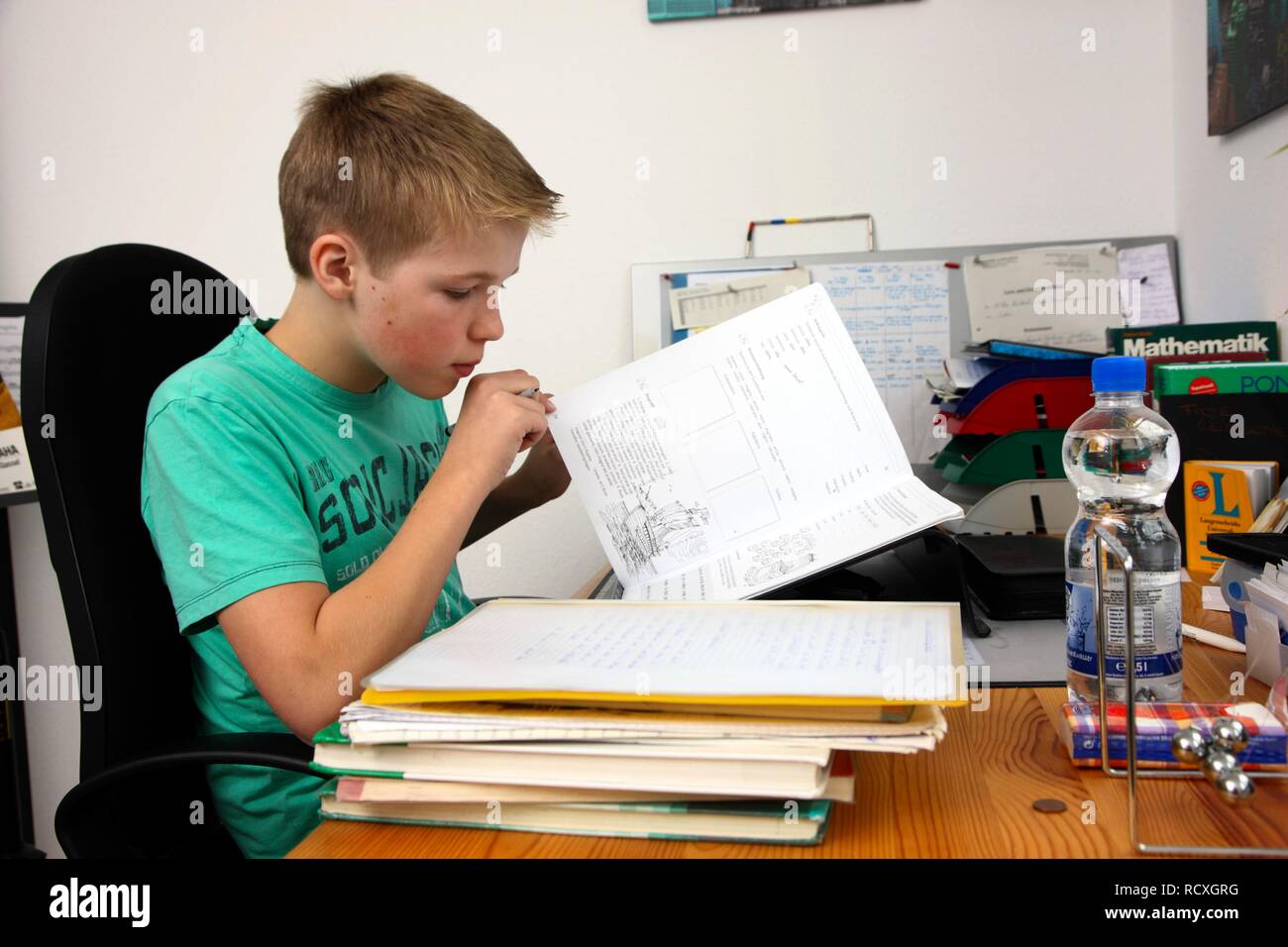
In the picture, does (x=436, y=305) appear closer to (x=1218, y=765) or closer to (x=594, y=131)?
(x=1218, y=765)

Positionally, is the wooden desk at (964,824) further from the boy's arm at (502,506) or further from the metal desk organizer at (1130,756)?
the boy's arm at (502,506)

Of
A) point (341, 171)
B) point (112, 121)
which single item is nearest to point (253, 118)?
point (112, 121)

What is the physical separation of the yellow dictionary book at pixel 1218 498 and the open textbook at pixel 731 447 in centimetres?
38

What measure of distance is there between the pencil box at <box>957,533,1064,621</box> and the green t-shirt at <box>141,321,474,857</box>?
0.52 metres

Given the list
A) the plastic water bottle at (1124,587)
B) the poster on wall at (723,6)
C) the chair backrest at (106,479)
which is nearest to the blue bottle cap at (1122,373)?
the plastic water bottle at (1124,587)

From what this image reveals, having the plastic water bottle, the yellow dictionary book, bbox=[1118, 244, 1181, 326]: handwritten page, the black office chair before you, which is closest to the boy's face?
the black office chair

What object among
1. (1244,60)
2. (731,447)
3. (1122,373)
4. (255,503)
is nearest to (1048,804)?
(1122,373)

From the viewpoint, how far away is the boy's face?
0.84m

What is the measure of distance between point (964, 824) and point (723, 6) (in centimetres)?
158

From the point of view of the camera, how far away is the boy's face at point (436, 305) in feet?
2.75

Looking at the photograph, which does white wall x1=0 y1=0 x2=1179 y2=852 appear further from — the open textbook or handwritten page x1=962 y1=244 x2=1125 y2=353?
the open textbook

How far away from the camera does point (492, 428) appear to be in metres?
0.85

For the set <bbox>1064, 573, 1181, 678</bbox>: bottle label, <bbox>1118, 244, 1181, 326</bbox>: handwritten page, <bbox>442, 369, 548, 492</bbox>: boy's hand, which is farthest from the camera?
<bbox>1118, 244, 1181, 326</bbox>: handwritten page

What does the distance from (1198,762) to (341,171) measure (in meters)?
0.76
